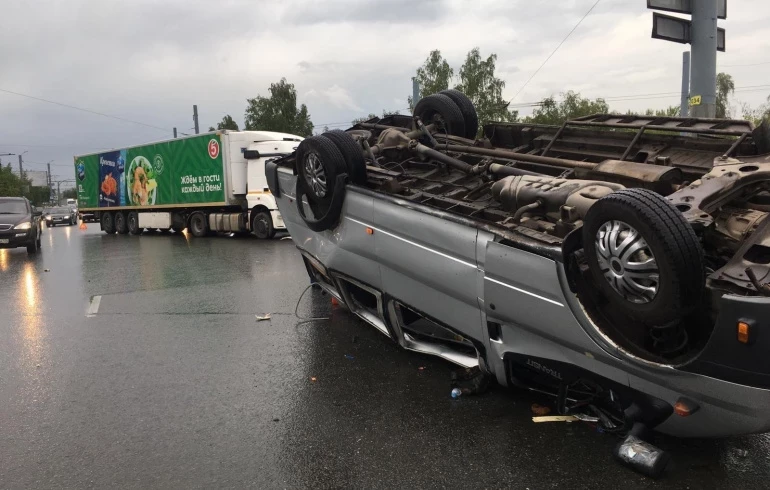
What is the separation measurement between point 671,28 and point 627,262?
23.0ft

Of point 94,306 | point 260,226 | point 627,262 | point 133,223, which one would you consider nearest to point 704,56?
point 627,262

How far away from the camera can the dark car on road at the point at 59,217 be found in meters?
40.8

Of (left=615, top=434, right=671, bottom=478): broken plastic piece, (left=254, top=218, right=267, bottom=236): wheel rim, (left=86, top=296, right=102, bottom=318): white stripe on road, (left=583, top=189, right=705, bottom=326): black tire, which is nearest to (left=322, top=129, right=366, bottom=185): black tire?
(left=583, top=189, right=705, bottom=326): black tire

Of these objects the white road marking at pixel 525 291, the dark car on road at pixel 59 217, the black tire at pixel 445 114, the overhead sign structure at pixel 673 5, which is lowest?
the dark car on road at pixel 59 217

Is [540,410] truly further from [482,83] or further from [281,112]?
[281,112]

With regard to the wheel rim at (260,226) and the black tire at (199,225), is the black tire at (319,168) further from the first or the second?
the black tire at (199,225)

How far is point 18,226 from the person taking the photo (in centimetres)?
1469

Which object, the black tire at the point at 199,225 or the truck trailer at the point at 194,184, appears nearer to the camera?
the truck trailer at the point at 194,184

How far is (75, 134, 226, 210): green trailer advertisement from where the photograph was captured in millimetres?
17547

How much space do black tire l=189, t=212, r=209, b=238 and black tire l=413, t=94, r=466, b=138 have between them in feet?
44.8

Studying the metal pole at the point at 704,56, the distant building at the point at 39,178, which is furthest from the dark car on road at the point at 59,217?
the distant building at the point at 39,178

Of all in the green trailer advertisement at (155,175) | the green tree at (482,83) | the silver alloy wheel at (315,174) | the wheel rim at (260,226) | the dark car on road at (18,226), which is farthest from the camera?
the green tree at (482,83)

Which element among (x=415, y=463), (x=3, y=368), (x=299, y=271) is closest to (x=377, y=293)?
(x=415, y=463)

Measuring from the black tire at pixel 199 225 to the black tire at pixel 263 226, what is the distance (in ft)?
8.75
